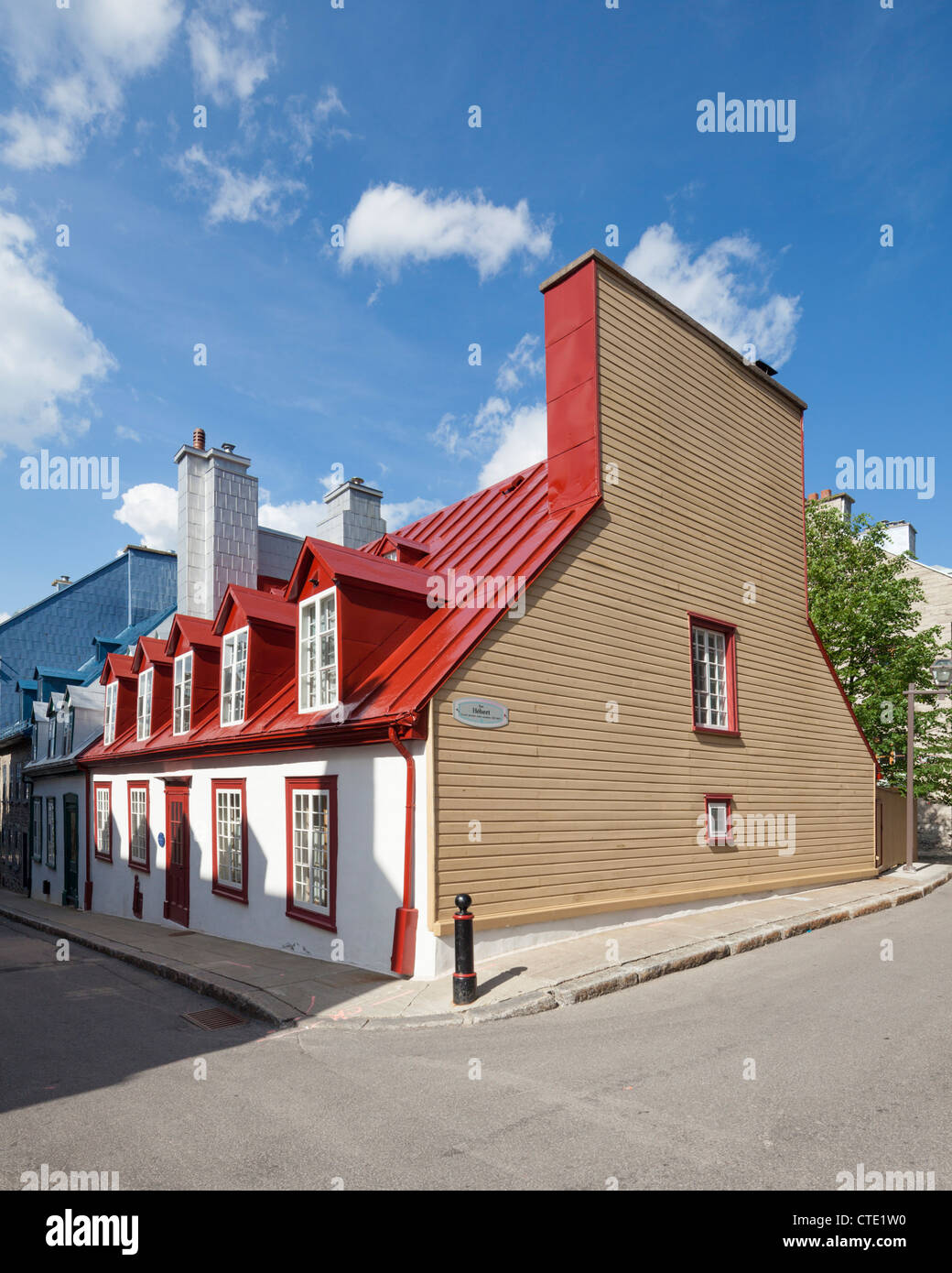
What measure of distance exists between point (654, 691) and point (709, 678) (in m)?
1.99

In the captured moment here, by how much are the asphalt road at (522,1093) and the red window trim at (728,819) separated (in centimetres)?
409

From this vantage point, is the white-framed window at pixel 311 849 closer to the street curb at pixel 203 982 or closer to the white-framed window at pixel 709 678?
the street curb at pixel 203 982

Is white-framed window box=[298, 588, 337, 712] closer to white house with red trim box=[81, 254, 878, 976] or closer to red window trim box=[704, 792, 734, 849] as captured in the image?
white house with red trim box=[81, 254, 878, 976]

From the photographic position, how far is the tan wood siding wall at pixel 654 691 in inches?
396

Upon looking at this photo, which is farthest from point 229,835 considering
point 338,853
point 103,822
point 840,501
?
point 840,501

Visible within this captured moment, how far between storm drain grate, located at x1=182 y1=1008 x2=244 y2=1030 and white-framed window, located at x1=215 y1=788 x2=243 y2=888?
450 cm

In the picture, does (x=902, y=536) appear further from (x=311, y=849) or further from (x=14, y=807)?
(x=14, y=807)

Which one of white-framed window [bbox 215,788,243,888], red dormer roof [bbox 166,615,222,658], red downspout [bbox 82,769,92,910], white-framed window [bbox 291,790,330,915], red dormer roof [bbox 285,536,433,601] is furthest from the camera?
red downspout [bbox 82,769,92,910]

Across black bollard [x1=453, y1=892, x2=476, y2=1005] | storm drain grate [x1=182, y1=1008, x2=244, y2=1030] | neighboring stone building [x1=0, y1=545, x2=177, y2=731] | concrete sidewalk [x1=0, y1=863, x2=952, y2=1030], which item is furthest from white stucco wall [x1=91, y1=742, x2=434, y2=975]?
neighboring stone building [x1=0, y1=545, x2=177, y2=731]

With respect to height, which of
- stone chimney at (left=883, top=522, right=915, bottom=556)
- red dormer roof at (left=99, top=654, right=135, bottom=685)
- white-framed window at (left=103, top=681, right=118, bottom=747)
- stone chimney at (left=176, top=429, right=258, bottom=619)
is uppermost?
stone chimney at (left=883, top=522, right=915, bottom=556)

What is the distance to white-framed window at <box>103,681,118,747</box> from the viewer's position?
66.1 feet

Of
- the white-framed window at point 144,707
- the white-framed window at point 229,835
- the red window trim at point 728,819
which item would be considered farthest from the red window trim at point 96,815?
the red window trim at point 728,819

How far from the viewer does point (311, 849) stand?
11.2m
